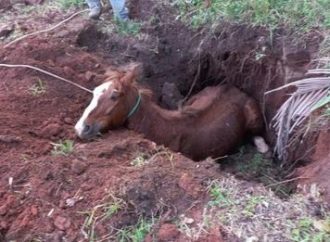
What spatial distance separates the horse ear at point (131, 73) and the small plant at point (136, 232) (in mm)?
2274

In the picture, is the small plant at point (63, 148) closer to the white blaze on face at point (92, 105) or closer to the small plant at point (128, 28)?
the white blaze on face at point (92, 105)

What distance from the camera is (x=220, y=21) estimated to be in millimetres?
7016

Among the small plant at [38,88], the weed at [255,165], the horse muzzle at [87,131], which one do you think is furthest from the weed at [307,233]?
the small plant at [38,88]

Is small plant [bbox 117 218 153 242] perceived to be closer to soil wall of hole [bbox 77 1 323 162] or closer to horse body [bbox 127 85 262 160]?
horse body [bbox 127 85 262 160]

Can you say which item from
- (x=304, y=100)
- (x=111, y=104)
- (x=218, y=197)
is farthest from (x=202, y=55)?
(x=218, y=197)

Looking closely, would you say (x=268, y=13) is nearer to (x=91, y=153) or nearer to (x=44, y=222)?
(x=91, y=153)

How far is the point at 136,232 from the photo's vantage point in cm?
436

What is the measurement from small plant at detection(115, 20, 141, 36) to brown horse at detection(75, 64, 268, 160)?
0.73 meters

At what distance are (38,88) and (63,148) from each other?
115 centimetres

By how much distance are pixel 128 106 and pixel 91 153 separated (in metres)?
1.26

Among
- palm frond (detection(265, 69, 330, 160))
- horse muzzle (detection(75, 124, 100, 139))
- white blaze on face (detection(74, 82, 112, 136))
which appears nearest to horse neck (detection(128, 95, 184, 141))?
white blaze on face (detection(74, 82, 112, 136))

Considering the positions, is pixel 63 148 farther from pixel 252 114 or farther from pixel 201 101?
pixel 252 114

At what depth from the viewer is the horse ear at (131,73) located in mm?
6445

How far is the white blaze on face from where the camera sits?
231 inches
